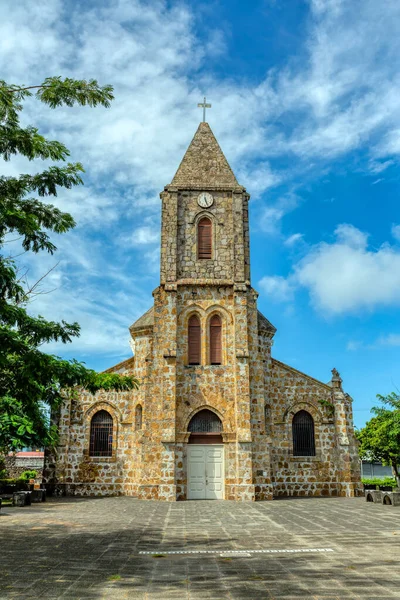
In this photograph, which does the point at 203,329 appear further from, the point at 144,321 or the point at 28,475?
the point at 28,475

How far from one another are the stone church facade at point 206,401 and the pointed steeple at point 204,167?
70 millimetres

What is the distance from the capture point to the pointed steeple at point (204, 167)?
2794cm

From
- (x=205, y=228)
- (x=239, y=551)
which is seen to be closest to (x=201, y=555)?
(x=239, y=551)

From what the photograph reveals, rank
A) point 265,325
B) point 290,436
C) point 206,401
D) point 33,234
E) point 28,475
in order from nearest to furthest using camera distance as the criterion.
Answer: point 33,234, point 206,401, point 290,436, point 265,325, point 28,475

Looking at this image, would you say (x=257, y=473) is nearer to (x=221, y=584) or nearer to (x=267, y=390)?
(x=267, y=390)

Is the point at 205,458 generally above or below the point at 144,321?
below

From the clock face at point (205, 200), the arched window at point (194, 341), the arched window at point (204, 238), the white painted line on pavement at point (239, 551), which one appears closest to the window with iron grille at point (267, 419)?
the arched window at point (194, 341)

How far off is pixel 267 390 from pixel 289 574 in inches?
781

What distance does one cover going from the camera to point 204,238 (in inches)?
1077

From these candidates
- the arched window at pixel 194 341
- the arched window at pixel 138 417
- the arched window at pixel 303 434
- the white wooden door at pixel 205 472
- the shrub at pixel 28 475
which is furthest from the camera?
the shrub at pixel 28 475

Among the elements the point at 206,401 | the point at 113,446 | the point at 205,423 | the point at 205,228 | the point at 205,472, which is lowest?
the point at 205,472

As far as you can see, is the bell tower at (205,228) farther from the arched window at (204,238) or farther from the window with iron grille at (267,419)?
the window with iron grille at (267,419)

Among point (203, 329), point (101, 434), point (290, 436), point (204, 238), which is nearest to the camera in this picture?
point (203, 329)

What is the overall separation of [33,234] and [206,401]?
1659 centimetres
